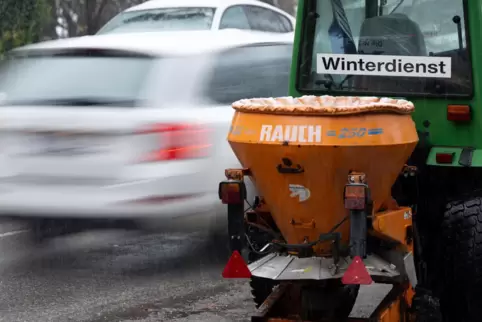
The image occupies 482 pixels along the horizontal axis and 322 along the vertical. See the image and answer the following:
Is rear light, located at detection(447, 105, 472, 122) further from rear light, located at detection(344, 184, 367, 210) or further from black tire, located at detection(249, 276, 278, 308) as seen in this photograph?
black tire, located at detection(249, 276, 278, 308)

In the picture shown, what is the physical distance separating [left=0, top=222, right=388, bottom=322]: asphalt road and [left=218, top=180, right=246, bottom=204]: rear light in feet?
3.08

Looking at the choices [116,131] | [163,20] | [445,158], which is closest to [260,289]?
[445,158]

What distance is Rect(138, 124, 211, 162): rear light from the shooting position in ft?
23.4

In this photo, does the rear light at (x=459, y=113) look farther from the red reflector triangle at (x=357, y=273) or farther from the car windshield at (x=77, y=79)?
the car windshield at (x=77, y=79)

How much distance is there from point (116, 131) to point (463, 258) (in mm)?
2806

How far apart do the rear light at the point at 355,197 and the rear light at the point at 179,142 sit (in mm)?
2827

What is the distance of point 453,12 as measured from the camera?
5750 millimetres

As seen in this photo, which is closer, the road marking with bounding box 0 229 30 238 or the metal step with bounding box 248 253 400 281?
the metal step with bounding box 248 253 400 281

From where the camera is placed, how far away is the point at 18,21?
19922 millimetres

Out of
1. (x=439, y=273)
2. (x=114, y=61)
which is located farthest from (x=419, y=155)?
(x=114, y=61)

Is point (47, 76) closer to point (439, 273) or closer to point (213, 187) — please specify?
point (213, 187)

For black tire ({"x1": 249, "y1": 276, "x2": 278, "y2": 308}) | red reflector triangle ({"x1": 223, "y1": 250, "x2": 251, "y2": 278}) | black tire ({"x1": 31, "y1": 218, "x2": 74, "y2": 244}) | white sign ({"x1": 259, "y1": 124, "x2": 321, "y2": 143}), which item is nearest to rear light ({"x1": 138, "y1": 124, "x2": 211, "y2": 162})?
black tire ({"x1": 31, "y1": 218, "x2": 74, "y2": 244})

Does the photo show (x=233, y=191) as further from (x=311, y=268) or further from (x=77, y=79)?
(x=77, y=79)

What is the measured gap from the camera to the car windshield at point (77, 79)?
24.3 ft
